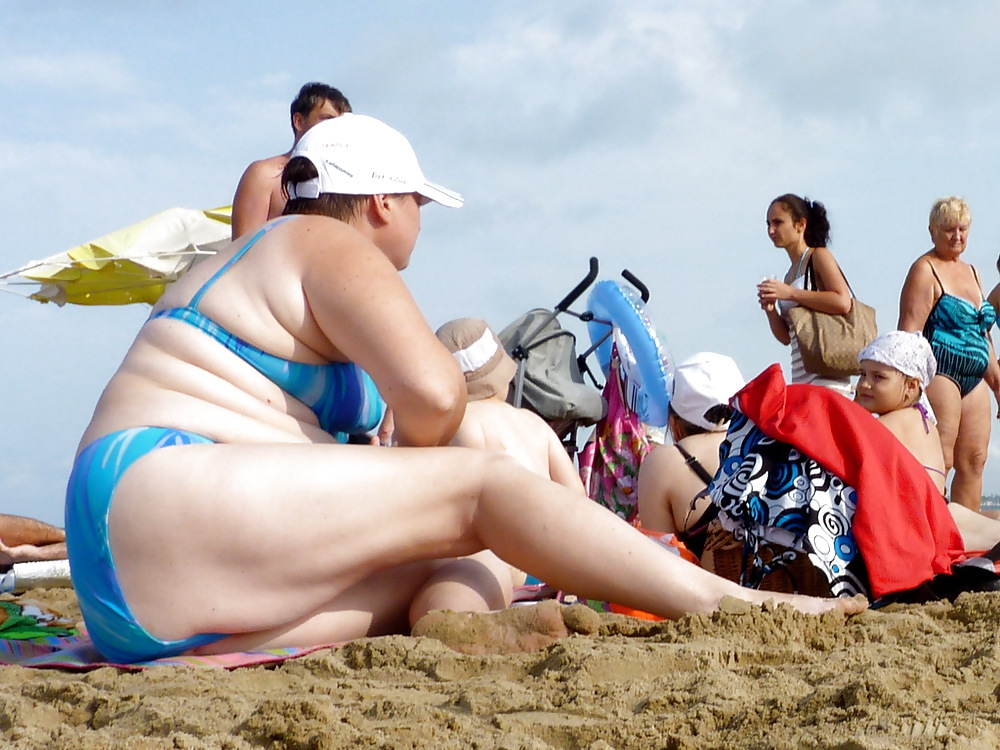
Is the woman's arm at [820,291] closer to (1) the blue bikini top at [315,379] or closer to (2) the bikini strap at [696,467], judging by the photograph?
(2) the bikini strap at [696,467]

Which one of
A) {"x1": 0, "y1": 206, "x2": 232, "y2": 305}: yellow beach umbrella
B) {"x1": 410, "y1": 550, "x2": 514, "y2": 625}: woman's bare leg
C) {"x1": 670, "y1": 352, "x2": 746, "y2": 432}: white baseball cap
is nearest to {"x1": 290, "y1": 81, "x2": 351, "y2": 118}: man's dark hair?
{"x1": 670, "y1": 352, "x2": 746, "y2": 432}: white baseball cap

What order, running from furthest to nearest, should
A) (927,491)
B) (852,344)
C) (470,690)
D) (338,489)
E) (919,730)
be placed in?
1. (852,344)
2. (927,491)
3. (338,489)
4. (470,690)
5. (919,730)

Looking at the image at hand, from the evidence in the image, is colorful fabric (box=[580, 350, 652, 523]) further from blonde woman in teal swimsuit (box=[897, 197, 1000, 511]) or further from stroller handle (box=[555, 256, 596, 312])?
blonde woman in teal swimsuit (box=[897, 197, 1000, 511])

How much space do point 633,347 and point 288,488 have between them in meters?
5.02

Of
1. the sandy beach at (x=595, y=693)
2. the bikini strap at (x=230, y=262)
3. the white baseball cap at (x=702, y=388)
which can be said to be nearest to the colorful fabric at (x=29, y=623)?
the sandy beach at (x=595, y=693)

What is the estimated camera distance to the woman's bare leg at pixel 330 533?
2.61 metres

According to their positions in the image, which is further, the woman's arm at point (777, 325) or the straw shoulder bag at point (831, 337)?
the woman's arm at point (777, 325)

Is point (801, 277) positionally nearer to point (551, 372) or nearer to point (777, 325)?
point (777, 325)

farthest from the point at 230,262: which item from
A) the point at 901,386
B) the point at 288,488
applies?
the point at 901,386

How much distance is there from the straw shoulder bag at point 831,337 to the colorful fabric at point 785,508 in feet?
9.82

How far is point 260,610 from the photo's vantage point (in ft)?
8.89

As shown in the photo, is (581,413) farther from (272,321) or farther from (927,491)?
(272,321)

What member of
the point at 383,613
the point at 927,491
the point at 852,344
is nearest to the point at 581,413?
the point at 852,344

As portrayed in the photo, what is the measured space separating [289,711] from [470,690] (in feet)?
1.23
